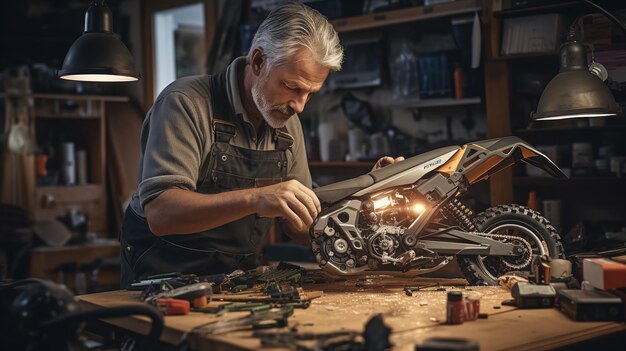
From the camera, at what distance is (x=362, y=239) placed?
2186 millimetres

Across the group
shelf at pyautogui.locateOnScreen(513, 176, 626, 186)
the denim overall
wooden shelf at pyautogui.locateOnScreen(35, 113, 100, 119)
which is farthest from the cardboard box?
wooden shelf at pyautogui.locateOnScreen(35, 113, 100, 119)

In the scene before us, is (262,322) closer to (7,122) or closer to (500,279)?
(500,279)

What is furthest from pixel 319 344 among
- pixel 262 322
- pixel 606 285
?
pixel 606 285

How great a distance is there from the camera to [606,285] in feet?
5.97

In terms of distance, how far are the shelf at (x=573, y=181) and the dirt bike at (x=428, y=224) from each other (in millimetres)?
1924

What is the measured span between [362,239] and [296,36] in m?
0.64

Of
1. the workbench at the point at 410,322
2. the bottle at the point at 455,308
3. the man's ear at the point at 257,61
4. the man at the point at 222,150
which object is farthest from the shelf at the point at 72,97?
the bottle at the point at 455,308

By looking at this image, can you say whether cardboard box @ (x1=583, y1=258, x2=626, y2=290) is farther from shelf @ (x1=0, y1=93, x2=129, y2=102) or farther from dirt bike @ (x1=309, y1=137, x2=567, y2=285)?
shelf @ (x1=0, y1=93, x2=129, y2=102)

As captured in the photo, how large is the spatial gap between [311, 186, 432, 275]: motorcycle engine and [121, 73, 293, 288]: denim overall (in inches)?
16.6

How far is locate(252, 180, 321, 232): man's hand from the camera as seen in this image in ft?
6.57

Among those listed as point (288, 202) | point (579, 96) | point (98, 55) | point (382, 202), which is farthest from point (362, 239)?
point (98, 55)

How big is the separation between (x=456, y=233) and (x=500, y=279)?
0.18 m

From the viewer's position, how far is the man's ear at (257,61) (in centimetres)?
244

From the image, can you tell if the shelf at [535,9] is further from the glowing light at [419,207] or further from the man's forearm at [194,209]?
the man's forearm at [194,209]
